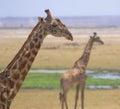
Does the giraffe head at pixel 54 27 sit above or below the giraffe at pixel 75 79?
above

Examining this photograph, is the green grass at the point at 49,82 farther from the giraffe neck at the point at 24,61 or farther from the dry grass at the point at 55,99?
the giraffe neck at the point at 24,61

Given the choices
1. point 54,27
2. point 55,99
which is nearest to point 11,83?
point 54,27

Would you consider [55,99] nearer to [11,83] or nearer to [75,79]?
[75,79]

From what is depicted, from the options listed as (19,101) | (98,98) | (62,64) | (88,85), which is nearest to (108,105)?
(98,98)

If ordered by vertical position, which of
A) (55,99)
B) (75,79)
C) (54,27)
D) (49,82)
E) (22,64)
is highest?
(54,27)

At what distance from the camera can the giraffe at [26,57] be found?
22.0ft

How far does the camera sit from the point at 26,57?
6793mm

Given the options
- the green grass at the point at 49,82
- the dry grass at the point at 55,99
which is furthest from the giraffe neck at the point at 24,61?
the green grass at the point at 49,82

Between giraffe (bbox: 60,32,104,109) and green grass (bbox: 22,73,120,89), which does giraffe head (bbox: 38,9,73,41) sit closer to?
giraffe (bbox: 60,32,104,109)

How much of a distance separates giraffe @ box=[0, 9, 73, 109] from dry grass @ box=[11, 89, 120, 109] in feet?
33.1

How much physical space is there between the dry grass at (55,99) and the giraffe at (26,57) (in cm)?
1008

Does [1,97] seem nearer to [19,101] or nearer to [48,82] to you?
[19,101]

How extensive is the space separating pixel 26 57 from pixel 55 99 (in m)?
12.0

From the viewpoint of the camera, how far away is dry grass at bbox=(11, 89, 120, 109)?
17078 millimetres
